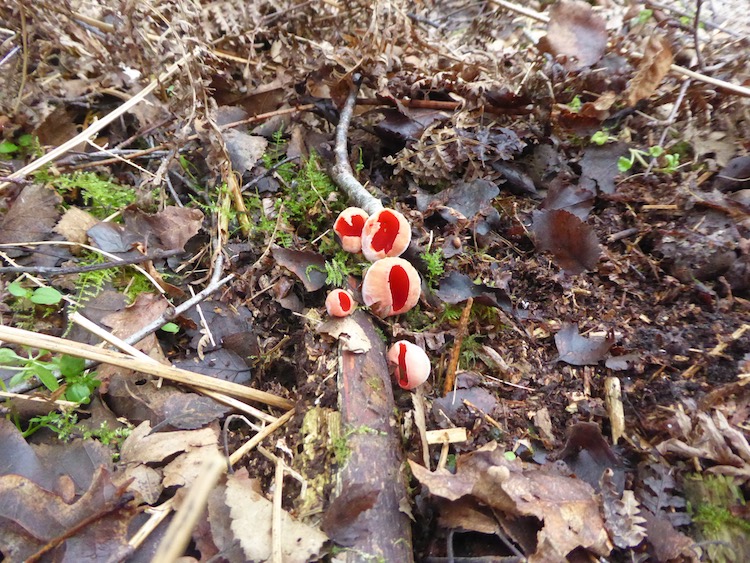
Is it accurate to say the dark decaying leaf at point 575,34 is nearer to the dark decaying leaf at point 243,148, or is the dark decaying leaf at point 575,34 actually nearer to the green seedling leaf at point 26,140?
the dark decaying leaf at point 243,148

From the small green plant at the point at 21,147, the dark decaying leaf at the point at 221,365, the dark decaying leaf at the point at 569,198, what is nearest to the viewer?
the dark decaying leaf at the point at 221,365

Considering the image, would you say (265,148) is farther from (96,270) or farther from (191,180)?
(96,270)

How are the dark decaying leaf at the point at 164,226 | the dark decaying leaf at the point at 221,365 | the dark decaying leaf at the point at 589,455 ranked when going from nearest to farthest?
A: the dark decaying leaf at the point at 589,455
the dark decaying leaf at the point at 221,365
the dark decaying leaf at the point at 164,226

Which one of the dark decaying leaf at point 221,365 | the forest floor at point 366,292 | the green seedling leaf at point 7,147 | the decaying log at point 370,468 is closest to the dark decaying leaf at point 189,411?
the forest floor at point 366,292

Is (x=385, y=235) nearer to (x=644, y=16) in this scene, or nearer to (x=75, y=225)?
(x=75, y=225)

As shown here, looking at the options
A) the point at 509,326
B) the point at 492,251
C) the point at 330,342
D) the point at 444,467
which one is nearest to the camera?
the point at 444,467

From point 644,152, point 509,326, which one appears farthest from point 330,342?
point 644,152

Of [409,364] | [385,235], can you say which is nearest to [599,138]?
[385,235]
